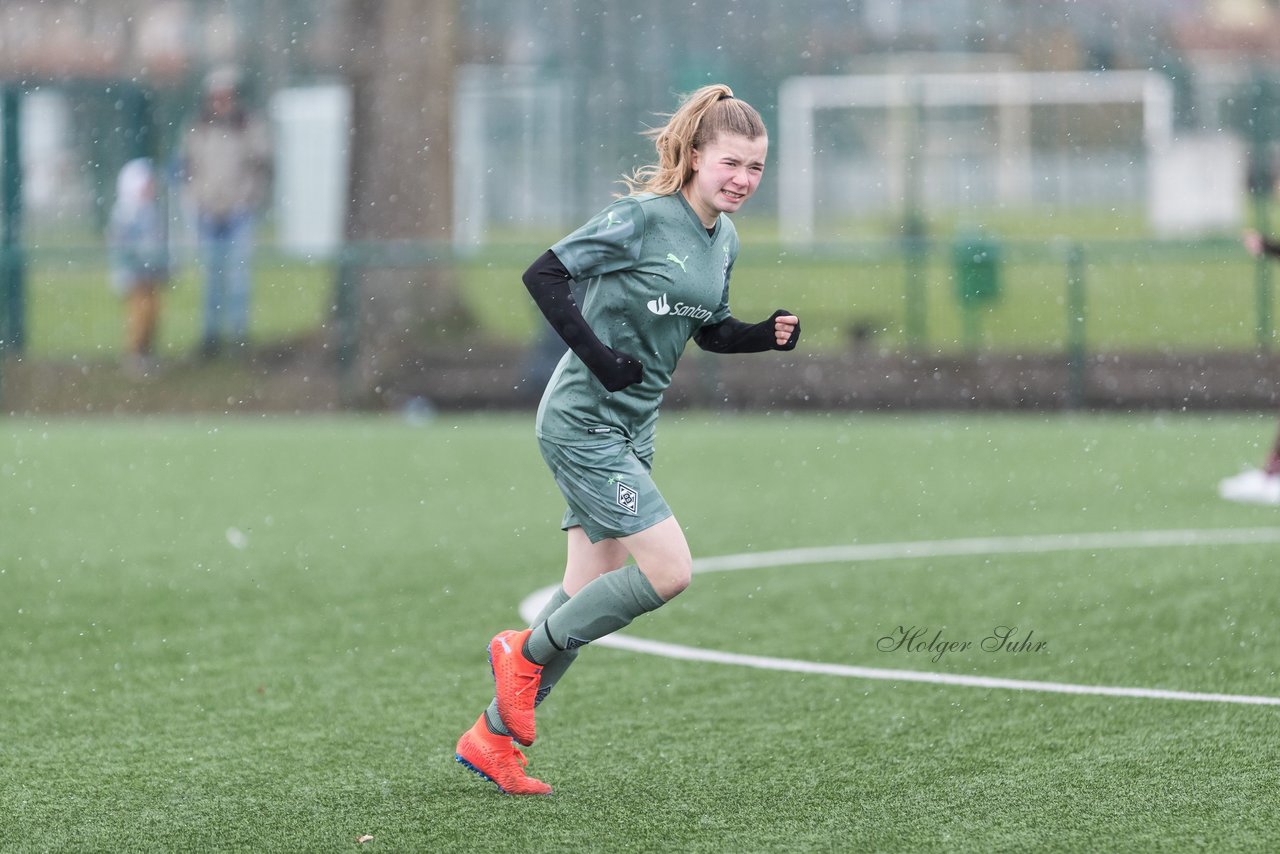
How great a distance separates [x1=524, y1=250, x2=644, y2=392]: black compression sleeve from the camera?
5.07 metres

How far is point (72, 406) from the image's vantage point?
18531 mm

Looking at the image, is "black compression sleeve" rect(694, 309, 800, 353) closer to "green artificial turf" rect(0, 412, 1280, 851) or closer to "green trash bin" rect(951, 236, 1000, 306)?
"green artificial turf" rect(0, 412, 1280, 851)

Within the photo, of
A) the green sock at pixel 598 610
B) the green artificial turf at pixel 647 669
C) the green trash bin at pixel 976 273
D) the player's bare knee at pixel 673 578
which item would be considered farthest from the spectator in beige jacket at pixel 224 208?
the player's bare knee at pixel 673 578

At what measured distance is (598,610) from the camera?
5.34 metres

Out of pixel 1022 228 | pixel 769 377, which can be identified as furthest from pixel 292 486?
pixel 1022 228

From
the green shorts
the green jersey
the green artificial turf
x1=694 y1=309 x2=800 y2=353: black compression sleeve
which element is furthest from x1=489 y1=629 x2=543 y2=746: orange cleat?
x1=694 y1=309 x2=800 y2=353: black compression sleeve

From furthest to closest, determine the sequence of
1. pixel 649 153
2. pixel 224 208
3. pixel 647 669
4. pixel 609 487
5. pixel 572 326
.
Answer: pixel 649 153 < pixel 224 208 < pixel 647 669 < pixel 609 487 < pixel 572 326

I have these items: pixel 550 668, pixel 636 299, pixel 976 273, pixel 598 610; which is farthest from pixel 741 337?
pixel 976 273

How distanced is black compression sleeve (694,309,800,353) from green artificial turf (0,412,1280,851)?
3.93 feet

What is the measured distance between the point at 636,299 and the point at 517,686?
3.69ft

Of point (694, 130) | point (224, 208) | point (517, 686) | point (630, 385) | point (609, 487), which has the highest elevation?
point (694, 130)

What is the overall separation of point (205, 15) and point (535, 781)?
2463 centimetres

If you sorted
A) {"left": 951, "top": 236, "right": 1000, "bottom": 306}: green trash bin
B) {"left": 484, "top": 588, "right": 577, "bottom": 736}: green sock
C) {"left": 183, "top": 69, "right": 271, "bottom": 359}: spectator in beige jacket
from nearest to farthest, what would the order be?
{"left": 484, "top": 588, "right": 577, "bottom": 736}: green sock, {"left": 951, "top": 236, "right": 1000, "bottom": 306}: green trash bin, {"left": 183, "top": 69, "right": 271, "bottom": 359}: spectator in beige jacket

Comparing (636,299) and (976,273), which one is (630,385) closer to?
(636,299)
